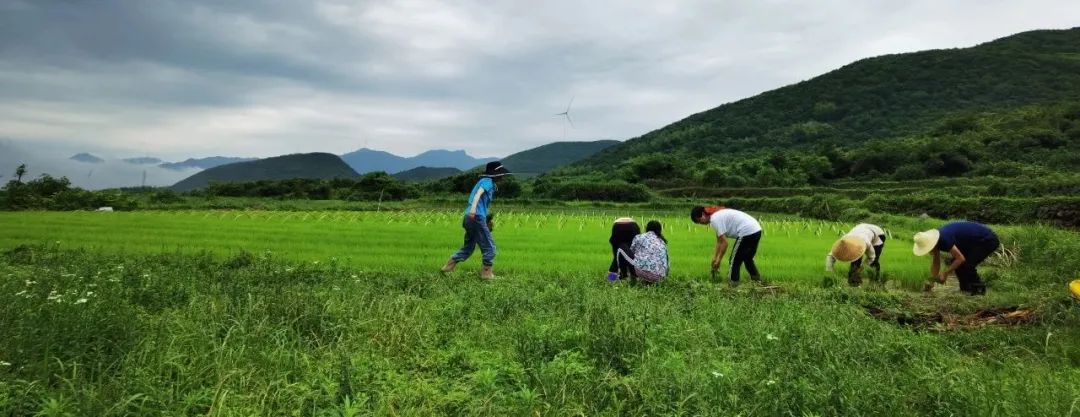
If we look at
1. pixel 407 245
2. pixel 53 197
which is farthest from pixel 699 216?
pixel 53 197

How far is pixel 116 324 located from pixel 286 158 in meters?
160

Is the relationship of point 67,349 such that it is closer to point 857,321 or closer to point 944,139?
point 857,321

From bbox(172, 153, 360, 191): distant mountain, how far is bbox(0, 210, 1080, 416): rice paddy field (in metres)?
140

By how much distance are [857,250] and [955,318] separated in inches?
89.1

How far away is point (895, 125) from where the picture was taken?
252 ft

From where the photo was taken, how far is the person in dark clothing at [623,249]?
8.73m

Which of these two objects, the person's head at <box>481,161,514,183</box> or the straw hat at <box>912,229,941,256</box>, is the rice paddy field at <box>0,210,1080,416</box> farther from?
the person's head at <box>481,161,514,183</box>

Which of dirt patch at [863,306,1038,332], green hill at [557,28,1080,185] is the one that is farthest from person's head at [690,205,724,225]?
green hill at [557,28,1080,185]

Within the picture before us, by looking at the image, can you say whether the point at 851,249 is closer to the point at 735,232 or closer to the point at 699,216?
the point at 735,232

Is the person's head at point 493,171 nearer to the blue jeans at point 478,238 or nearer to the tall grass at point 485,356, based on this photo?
the blue jeans at point 478,238

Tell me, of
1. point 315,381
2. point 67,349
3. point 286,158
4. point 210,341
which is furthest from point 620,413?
point 286,158

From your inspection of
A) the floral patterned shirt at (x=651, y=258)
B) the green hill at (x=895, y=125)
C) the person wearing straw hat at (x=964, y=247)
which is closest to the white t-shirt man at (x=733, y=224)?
the floral patterned shirt at (x=651, y=258)

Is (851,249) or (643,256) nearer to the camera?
(643,256)

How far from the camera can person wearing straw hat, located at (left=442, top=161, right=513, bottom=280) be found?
28.8ft
